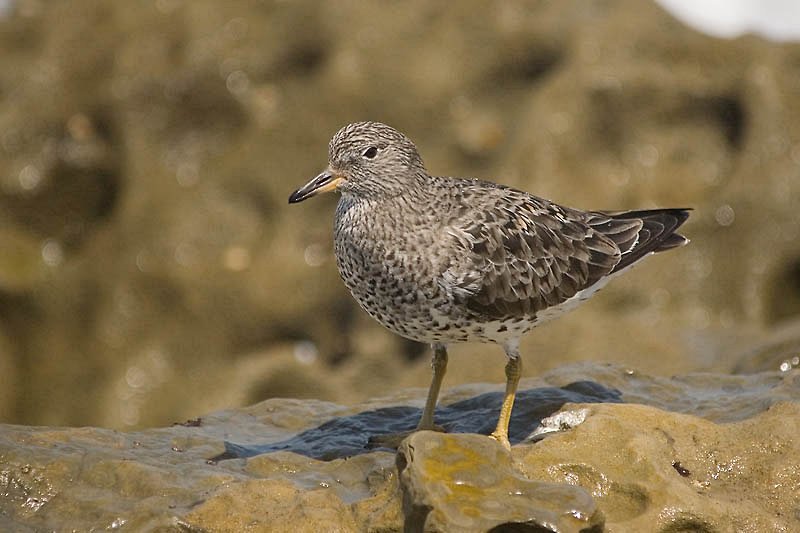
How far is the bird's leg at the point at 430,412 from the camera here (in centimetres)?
816

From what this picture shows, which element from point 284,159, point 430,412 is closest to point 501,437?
point 430,412

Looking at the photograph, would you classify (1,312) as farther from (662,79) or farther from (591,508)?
(591,508)

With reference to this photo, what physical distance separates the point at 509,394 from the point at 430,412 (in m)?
0.64

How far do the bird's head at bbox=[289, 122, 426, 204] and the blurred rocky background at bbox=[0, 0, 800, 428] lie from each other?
6047mm

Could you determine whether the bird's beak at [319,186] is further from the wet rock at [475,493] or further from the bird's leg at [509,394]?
the wet rock at [475,493]

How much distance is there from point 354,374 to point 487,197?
6.04 metres

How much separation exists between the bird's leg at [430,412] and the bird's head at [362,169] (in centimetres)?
134

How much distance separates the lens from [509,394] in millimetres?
8242

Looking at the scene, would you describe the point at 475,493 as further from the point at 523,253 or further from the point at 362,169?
the point at 362,169

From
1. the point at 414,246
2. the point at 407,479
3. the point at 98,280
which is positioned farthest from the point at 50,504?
the point at 98,280

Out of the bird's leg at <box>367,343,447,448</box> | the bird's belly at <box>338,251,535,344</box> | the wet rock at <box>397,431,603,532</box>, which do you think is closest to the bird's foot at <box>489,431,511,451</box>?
the bird's leg at <box>367,343,447,448</box>

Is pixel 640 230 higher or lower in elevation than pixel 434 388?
higher

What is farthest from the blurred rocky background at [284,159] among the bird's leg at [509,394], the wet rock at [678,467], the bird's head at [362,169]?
the wet rock at [678,467]

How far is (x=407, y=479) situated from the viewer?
21.1ft
